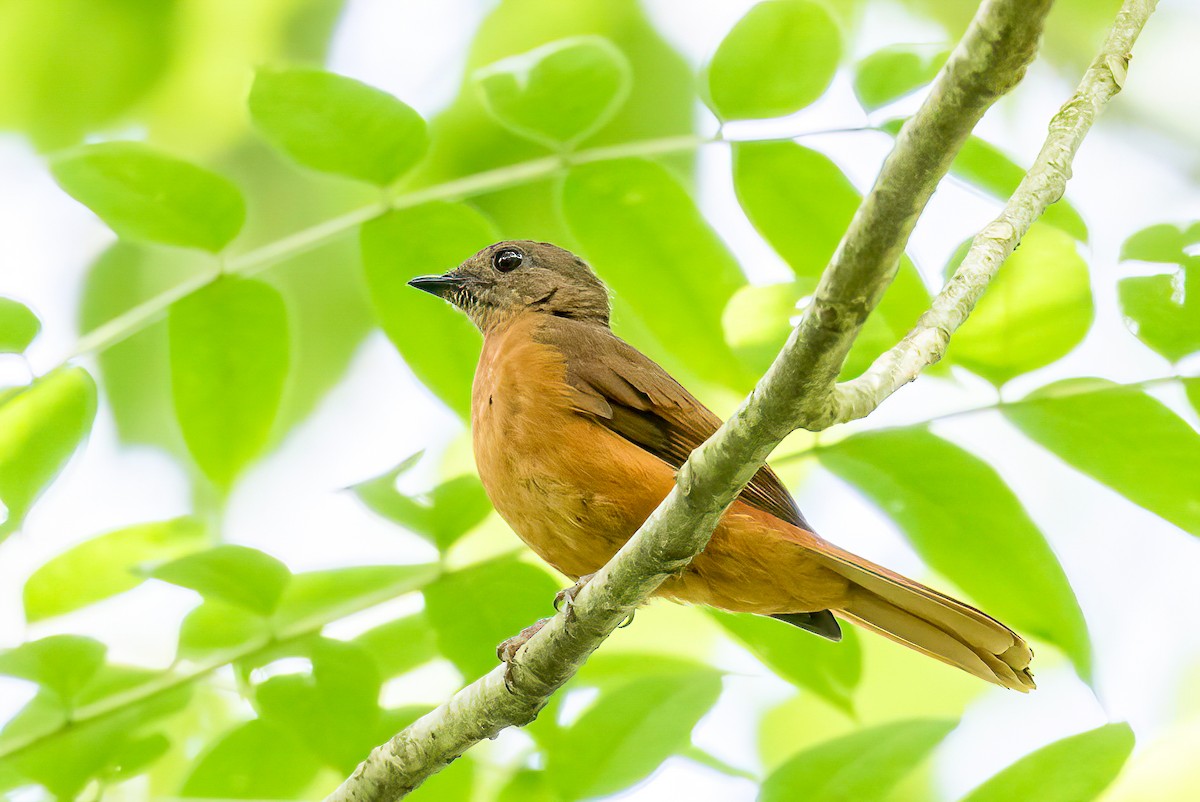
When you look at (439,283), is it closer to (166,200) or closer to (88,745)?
(166,200)

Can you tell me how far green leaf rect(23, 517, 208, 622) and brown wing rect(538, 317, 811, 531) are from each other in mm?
1288

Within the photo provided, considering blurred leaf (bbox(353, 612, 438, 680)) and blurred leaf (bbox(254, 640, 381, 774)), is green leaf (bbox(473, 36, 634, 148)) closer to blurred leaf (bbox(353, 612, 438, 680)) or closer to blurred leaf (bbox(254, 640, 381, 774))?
blurred leaf (bbox(353, 612, 438, 680))

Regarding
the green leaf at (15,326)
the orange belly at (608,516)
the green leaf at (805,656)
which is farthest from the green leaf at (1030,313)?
the green leaf at (15,326)

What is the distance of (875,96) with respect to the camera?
3.44 metres

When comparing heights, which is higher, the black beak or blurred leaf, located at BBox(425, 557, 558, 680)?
the black beak

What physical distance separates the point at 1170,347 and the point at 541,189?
10.1 ft

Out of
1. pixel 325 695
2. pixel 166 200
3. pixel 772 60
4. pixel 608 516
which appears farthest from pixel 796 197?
pixel 325 695

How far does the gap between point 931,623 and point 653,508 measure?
897 mm

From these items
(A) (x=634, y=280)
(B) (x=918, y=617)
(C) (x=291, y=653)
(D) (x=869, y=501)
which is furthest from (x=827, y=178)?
(C) (x=291, y=653)

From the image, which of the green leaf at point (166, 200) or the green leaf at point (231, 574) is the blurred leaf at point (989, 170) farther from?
the green leaf at point (231, 574)

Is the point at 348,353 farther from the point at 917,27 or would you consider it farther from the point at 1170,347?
the point at 1170,347

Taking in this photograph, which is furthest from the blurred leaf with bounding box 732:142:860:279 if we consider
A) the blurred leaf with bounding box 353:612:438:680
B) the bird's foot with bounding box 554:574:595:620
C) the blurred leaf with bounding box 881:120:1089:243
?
the blurred leaf with bounding box 353:612:438:680

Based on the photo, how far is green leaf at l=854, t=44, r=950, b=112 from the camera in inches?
134

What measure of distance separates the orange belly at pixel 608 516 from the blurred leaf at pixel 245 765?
94cm
